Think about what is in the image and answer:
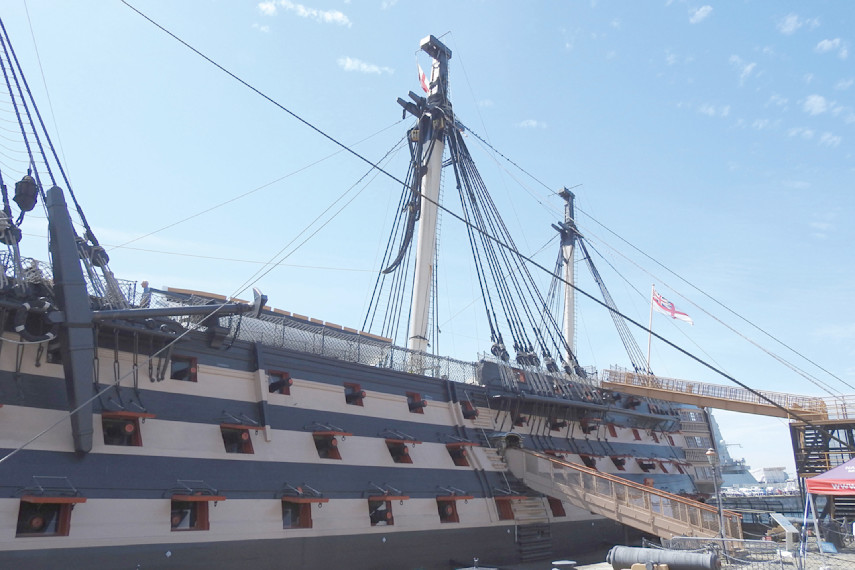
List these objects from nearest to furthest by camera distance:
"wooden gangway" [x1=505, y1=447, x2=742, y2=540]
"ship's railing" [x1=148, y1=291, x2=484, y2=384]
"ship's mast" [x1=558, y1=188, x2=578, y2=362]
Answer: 1. "ship's railing" [x1=148, y1=291, x2=484, y2=384]
2. "wooden gangway" [x1=505, y1=447, x2=742, y2=540]
3. "ship's mast" [x1=558, y1=188, x2=578, y2=362]

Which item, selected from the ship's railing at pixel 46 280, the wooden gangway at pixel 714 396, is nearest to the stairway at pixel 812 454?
the wooden gangway at pixel 714 396

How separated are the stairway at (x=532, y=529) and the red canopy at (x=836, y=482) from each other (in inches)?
375

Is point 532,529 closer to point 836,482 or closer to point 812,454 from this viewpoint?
point 836,482

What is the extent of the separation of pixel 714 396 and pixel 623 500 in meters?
14.9

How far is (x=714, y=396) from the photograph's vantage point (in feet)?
111

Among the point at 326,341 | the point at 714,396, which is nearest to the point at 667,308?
the point at 714,396

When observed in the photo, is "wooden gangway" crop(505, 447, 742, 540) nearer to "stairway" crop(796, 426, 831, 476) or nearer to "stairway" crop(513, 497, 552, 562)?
"stairway" crop(513, 497, 552, 562)

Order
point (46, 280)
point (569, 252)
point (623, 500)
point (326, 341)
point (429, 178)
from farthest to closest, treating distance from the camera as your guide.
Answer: point (569, 252) → point (429, 178) → point (623, 500) → point (326, 341) → point (46, 280)

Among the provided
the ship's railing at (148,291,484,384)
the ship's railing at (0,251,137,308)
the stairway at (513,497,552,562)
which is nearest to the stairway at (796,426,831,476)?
the stairway at (513,497,552,562)

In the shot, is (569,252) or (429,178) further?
(569,252)

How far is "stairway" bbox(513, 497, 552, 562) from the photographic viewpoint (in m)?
23.1

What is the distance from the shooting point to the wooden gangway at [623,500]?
21047mm

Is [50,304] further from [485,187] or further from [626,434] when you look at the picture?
[626,434]

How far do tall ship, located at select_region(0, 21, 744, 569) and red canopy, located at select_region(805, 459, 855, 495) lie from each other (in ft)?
13.4
